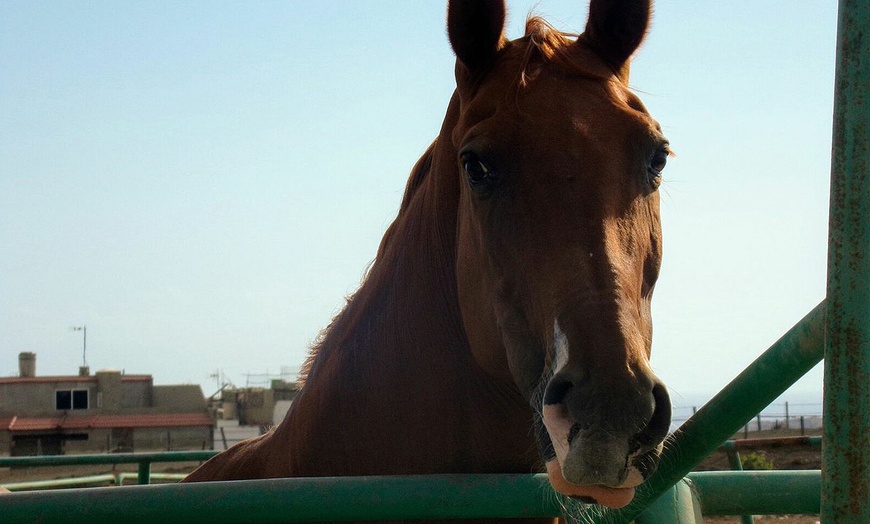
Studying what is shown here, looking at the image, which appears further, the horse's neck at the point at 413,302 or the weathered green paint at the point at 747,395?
the horse's neck at the point at 413,302

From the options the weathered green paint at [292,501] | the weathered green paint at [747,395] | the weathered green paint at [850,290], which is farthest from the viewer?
the weathered green paint at [292,501]

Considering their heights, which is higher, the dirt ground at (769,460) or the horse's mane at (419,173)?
the horse's mane at (419,173)

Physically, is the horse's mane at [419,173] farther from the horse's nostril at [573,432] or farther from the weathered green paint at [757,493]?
the weathered green paint at [757,493]

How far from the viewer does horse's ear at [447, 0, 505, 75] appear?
Answer: 2.58 meters

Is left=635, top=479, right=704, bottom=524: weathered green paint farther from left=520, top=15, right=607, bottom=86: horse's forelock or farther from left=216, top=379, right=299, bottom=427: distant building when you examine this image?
left=216, top=379, right=299, bottom=427: distant building

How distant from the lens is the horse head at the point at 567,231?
168 cm

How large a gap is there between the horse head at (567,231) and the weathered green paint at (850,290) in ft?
2.17

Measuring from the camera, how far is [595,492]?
5.56 feet

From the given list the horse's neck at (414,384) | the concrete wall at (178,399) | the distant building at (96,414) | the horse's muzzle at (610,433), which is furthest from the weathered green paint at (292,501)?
the concrete wall at (178,399)

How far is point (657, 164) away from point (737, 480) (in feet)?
3.31

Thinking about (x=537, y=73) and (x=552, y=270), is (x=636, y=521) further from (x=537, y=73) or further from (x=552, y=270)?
(x=537, y=73)

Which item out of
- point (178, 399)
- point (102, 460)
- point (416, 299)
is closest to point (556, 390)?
point (416, 299)

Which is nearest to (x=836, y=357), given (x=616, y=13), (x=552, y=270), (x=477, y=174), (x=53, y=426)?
(x=552, y=270)

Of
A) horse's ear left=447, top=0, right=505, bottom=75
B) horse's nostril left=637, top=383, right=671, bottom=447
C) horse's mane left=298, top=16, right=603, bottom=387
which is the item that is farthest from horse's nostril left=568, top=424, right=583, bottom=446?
horse's ear left=447, top=0, right=505, bottom=75
